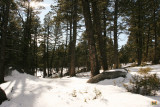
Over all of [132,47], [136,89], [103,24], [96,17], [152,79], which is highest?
[103,24]

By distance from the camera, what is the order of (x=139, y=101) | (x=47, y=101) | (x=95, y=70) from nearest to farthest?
(x=139, y=101) → (x=47, y=101) → (x=95, y=70)

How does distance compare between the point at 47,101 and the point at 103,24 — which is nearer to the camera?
the point at 47,101

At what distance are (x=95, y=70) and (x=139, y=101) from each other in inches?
143

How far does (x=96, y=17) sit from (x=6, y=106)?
7.23 m

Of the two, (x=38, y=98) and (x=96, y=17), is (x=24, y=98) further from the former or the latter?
(x=96, y=17)

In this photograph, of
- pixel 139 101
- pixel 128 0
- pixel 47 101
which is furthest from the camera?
pixel 128 0

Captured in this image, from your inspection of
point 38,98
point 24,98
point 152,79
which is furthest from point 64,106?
point 152,79

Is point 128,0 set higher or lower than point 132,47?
higher

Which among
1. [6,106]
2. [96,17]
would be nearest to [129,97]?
[6,106]

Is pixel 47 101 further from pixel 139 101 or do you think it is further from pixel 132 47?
pixel 132 47

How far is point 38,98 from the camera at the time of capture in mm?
3098

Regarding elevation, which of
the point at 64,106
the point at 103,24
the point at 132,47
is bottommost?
the point at 64,106

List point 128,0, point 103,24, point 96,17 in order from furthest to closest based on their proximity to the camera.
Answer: point 103,24
point 128,0
point 96,17

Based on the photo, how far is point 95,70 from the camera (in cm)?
630
